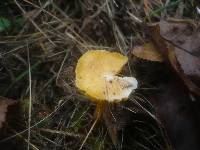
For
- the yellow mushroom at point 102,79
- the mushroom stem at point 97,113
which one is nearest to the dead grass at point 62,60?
the mushroom stem at point 97,113

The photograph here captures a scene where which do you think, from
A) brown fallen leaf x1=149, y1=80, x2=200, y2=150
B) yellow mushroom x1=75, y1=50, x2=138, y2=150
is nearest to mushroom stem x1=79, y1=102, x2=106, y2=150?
yellow mushroom x1=75, y1=50, x2=138, y2=150

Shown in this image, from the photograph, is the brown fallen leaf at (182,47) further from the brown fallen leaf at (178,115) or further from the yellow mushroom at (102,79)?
the yellow mushroom at (102,79)

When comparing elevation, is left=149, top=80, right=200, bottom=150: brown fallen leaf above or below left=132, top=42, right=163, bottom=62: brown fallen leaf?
below

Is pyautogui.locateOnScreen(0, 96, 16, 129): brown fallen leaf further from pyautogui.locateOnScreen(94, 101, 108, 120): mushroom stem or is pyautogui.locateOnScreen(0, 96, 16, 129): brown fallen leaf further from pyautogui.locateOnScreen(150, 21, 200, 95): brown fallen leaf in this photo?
pyautogui.locateOnScreen(150, 21, 200, 95): brown fallen leaf

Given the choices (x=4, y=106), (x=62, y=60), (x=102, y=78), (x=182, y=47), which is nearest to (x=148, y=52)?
(x=182, y=47)

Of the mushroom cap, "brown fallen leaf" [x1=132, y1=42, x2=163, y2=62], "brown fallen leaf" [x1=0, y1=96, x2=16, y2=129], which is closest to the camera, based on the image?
the mushroom cap

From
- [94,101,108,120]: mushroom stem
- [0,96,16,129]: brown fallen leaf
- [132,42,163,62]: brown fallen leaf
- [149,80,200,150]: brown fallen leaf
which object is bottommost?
[149,80,200,150]: brown fallen leaf

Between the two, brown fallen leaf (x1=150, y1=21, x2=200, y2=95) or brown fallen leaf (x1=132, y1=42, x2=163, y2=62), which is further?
brown fallen leaf (x1=132, y1=42, x2=163, y2=62)
